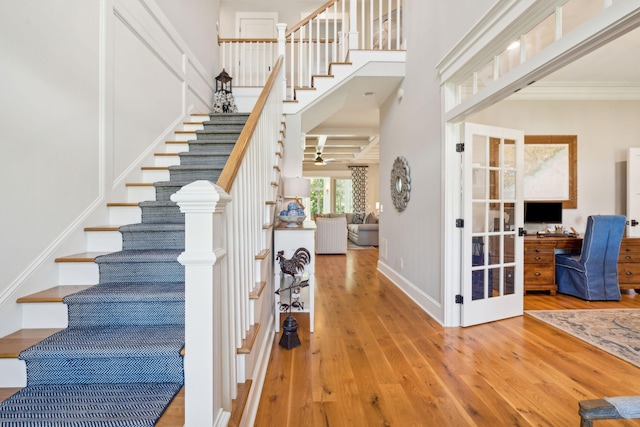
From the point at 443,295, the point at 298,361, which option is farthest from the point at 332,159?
the point at 298,361

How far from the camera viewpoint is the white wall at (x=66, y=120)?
1.61 metres

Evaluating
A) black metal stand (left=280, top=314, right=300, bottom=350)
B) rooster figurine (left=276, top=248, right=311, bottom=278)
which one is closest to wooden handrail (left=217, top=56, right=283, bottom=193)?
Result: rooster figurine (left=276, top=248, right=311, bottom=278)

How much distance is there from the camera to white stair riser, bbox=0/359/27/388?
138 cm

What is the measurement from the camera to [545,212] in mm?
4316

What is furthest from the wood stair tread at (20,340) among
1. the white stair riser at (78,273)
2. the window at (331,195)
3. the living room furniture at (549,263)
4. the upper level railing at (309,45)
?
the window at (331,195)

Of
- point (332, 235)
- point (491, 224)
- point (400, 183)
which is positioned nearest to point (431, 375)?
point (491, 224)

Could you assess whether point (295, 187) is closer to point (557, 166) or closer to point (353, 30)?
point (353, 30)

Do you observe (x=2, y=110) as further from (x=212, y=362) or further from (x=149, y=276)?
(x=212, y=362)

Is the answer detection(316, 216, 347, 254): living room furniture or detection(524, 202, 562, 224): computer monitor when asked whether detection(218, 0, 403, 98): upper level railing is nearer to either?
detection(524, 202, 562, 224): computer monitor

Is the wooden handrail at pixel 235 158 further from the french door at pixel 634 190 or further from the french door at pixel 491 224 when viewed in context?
the french door at pixel 634 190

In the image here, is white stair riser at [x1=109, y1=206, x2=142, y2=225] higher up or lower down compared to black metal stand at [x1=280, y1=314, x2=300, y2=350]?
higher up

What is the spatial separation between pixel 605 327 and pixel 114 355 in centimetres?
396

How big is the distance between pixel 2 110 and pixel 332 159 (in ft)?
31.2

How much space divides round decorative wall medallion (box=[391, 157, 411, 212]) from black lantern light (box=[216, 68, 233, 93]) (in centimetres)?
292
